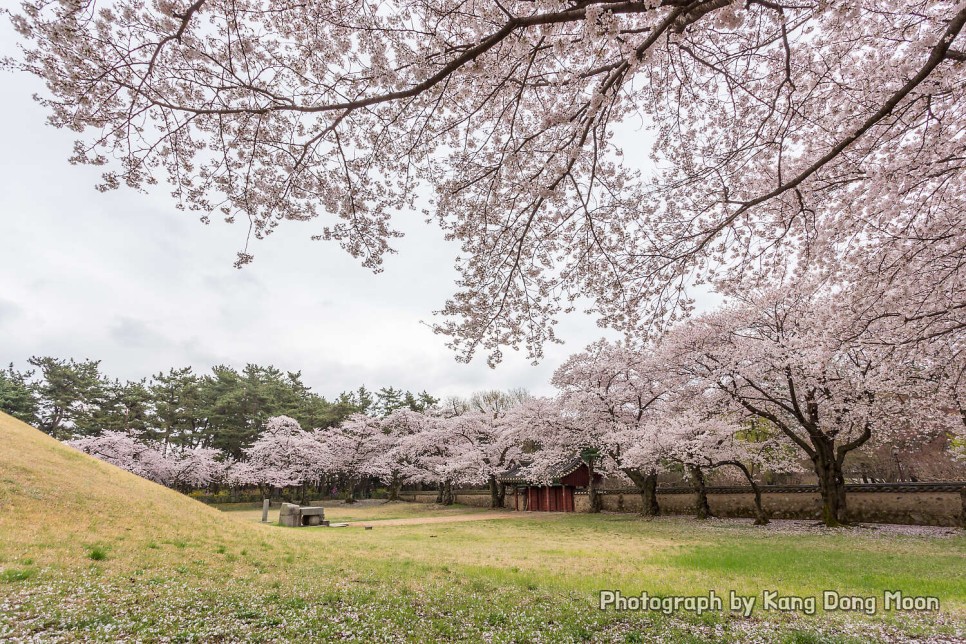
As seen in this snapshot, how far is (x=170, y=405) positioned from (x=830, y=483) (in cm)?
4908

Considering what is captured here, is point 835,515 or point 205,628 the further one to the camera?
point 835,515

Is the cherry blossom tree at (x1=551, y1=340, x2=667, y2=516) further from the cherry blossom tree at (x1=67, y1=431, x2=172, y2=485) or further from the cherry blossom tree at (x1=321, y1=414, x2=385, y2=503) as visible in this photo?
the cherry blossom tree at (x1=67, y1=431, x2=172, y2=485)

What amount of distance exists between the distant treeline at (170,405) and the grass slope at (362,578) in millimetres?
31928

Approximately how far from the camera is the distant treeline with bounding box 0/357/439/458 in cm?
3859

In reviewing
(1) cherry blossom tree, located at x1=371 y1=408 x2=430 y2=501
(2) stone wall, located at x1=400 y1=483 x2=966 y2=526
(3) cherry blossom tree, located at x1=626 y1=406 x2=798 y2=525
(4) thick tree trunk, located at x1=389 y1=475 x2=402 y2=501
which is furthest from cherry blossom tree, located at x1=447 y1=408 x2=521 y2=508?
(3) cherry blossom tree, located at x1=626 y1=406 x2=798 y2=525

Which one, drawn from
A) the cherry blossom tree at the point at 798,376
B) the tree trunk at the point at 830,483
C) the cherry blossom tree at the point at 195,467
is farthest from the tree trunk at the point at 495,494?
the cherry blossom tree at the point at 195,467

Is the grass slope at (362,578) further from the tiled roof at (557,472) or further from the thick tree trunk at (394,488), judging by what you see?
the thick tree trunk at (394,488)

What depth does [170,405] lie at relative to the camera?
40.8 metres

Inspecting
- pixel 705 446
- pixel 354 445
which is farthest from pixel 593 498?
pixel 354 445

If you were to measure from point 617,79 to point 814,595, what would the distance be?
7339 millimetres

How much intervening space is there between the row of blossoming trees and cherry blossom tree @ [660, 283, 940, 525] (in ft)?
0.17

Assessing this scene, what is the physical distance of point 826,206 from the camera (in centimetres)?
689

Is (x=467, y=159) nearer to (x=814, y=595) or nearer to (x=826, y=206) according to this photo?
(x=826, y=206)

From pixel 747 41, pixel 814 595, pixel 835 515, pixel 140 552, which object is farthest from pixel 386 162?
pixel 835 515
